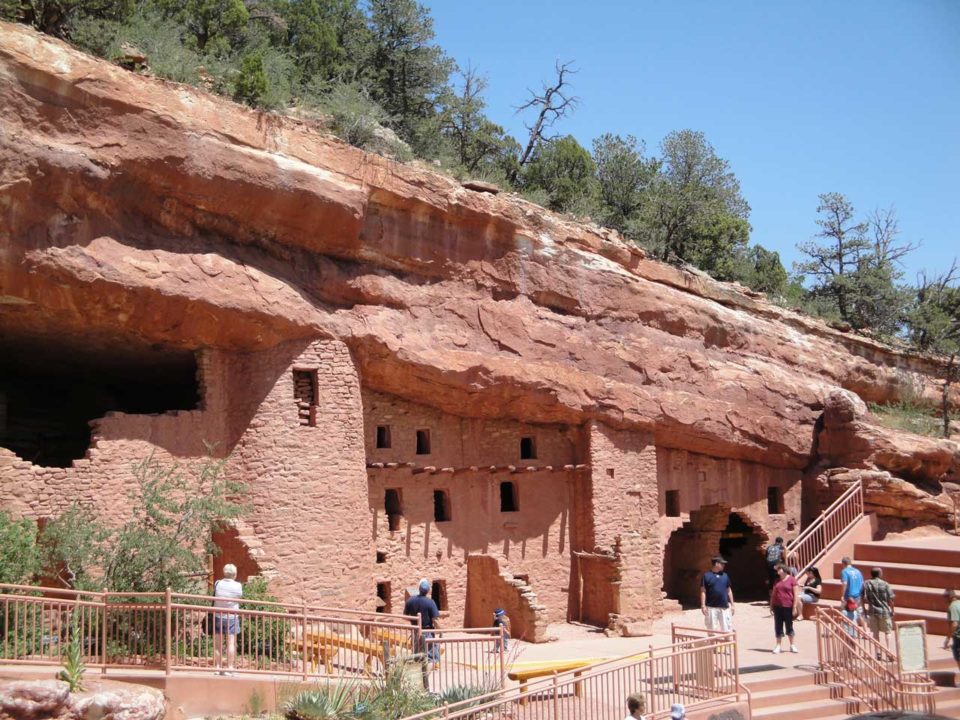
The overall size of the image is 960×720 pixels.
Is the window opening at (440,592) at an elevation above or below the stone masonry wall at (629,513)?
below

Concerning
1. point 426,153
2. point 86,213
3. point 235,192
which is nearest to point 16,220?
point 86,213

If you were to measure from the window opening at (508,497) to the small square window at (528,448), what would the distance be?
72 cm

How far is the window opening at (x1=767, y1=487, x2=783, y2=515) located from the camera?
91.3 feet

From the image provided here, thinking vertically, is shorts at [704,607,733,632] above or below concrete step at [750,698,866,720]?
above

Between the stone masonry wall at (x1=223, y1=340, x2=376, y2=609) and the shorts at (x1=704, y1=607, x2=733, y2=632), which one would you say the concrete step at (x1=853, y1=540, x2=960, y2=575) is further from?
the stone masonry wall at (x1=223, y1=340, x2=376, y2=609)

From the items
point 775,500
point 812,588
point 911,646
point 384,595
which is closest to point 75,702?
point 384,595

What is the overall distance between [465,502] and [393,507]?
6.01ft

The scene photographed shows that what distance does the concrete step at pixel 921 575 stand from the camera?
20.7 meters

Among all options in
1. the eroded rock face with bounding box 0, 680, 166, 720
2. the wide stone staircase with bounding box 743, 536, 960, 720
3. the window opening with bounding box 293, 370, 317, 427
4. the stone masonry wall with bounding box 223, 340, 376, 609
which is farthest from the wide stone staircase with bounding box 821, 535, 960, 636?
the eroded rock face with bounding box 0, 680, 166, 720

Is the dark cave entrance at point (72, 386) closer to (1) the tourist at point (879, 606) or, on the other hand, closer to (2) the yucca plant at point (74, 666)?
(2) the yucca plant at point (74, 666)

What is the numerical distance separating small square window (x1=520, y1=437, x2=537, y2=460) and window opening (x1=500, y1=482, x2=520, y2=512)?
723mm

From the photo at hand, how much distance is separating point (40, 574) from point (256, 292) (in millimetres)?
5960

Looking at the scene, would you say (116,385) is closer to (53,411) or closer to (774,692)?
(53,411)

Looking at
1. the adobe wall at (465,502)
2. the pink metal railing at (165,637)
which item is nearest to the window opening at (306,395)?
the adobe wall at (465,502)
